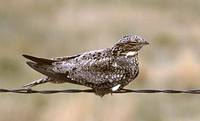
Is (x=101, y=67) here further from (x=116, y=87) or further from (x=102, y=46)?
(x=102, y=46)

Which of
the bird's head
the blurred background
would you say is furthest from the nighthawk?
the blurred background

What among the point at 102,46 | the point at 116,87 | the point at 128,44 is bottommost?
the point at 116,87

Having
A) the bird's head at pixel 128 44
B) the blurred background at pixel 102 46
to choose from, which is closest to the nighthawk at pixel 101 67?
the bird's head at pixel 128 44

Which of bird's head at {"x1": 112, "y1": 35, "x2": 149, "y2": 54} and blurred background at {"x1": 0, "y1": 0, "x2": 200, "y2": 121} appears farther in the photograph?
blurred background at {"x1": 0, "y1": 0, "x2": 200, "y2": 121}

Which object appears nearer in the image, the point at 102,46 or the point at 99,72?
the point at 99,72

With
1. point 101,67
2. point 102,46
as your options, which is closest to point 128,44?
point 101,67

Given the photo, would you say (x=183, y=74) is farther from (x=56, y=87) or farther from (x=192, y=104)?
Result: (x=56, y=87)

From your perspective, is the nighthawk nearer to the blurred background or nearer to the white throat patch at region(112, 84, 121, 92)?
the white throat patch at region(112, 84, 121, 92)
